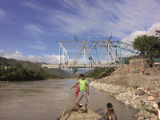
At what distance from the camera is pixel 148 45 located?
37.5 metres

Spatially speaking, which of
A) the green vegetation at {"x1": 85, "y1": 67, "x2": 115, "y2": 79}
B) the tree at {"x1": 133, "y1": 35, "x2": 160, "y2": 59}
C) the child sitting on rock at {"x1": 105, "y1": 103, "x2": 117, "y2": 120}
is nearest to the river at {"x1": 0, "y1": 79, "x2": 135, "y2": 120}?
the child sitting on rock at {"x1": 105, "y1": 103, "x2": 117, "y2": 120}

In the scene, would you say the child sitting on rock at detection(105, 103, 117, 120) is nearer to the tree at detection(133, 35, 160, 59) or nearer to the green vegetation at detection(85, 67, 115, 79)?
the tree at detection(133, 35, 160, 59)

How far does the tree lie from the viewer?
3573 centimetres

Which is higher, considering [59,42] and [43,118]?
[59,42]

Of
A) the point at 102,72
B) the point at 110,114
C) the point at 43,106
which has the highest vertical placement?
the point at 102,72

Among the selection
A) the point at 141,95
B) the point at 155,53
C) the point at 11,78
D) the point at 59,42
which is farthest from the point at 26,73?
the point at 141,95

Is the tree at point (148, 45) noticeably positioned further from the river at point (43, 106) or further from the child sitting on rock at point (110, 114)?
the child sitting on rock at point (110, 114)

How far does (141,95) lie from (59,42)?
2700 centimetres

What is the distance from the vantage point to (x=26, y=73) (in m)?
91.6

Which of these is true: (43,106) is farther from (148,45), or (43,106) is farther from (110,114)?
(148,45)

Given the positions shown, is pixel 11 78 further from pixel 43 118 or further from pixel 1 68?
pixel 43 118

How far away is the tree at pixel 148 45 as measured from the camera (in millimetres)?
35731

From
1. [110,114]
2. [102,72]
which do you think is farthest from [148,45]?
[110,114]

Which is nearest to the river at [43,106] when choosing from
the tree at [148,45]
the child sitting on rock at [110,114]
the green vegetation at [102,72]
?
the child sitting on rock at [110,114]
